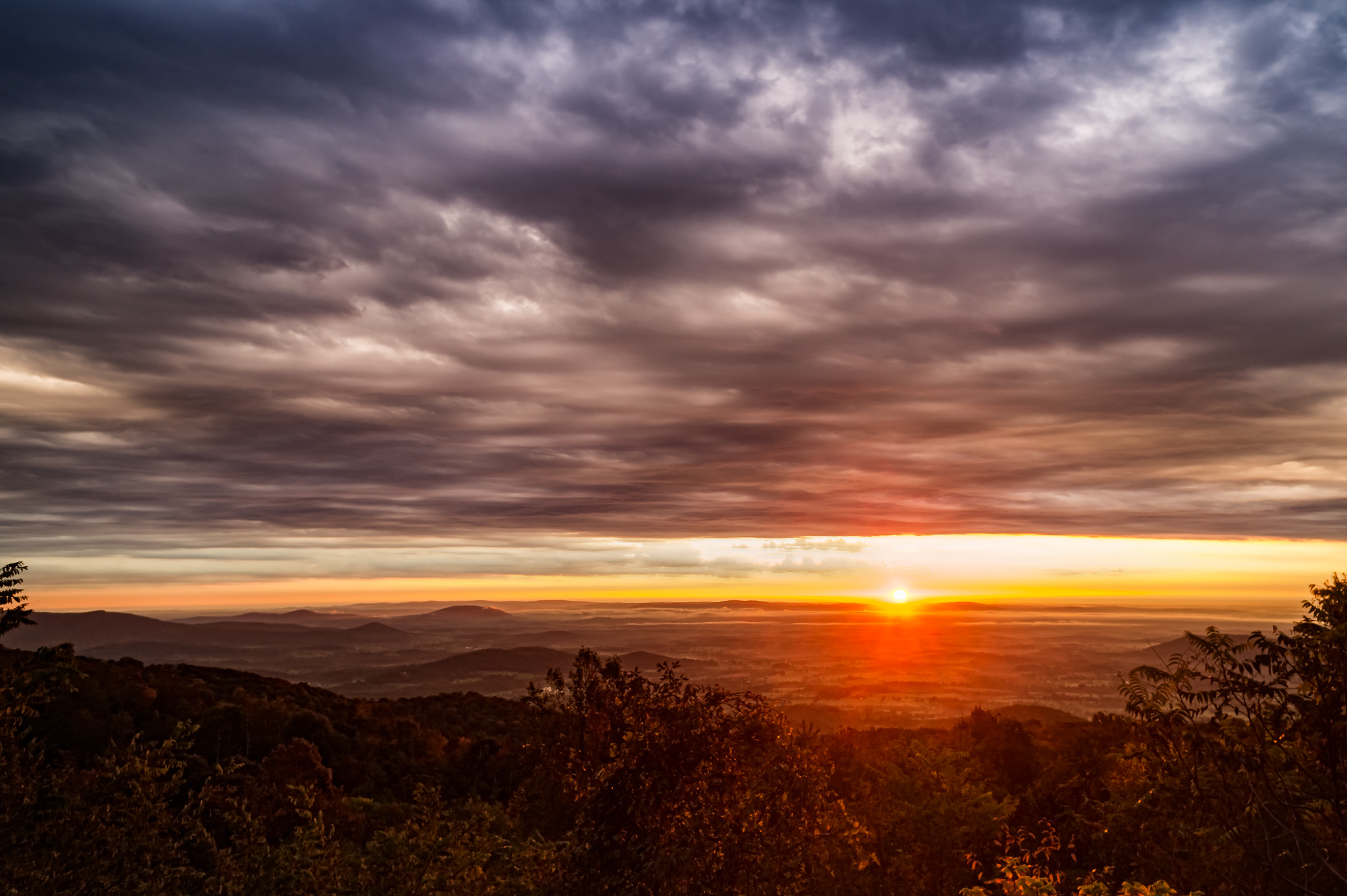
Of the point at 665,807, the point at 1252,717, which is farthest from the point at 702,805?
the point at 1252,717

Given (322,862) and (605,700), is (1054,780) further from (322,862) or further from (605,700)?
(322,862)

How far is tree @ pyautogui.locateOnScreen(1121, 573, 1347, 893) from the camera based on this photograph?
38.1ft

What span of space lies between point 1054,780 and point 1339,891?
5665 centimetres

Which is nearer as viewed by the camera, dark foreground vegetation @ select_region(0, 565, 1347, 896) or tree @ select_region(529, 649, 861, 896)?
dark foreground vegetation @ select_region(0, 565, 1347, 896)

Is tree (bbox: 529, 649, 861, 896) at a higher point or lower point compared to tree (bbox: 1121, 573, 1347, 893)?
lower

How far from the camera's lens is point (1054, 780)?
203ft

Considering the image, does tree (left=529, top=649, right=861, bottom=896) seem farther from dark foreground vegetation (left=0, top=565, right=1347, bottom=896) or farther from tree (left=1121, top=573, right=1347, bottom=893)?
tree (left=1121, top=573, right=1347, bottom=893)

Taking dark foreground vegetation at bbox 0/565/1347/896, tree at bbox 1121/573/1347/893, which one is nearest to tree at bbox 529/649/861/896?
dark foreground vegetation at bbox 0/565/1347/896

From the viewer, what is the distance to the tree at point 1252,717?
11617 millimetres

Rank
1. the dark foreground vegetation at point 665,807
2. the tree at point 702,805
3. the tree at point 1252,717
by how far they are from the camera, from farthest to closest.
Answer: the tree at point 702,805 < the dark foreground vegetation at point 665,807 < the tree at point 1252,717

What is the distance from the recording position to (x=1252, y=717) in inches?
491

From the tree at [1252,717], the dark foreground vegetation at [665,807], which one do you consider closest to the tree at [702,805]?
the dark foreground vegetation at [665,807]

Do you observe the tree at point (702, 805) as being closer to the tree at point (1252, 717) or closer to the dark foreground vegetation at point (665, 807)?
the dark foreground vegetation at point (665, 807)

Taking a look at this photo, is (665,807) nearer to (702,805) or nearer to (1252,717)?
(702,805)
